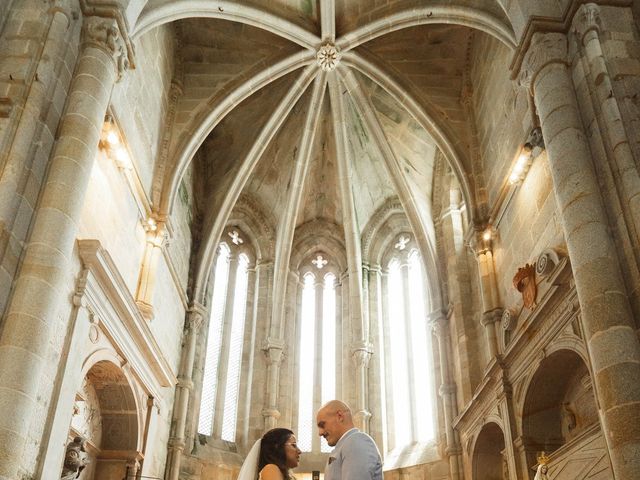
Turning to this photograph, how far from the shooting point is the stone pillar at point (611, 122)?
7.71 meters

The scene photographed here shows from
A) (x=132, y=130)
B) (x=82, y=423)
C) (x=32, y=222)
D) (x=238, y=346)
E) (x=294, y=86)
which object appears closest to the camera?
(x=32, y=222)

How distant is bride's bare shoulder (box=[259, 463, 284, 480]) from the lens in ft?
15.0

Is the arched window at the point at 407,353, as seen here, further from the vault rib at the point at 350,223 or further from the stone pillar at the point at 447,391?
the stone pillar at the point at 447,391

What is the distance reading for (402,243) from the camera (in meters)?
20.1

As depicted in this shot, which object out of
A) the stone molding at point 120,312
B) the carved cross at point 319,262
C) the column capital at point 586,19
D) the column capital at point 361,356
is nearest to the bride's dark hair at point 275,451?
the stone molding at point 120,312

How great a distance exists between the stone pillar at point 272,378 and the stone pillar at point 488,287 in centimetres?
628

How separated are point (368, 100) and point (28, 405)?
1241cm

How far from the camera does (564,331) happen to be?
9695mm

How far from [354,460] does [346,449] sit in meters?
0.12

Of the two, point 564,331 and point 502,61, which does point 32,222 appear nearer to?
point 564,331

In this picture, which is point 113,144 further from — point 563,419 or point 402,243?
point 402,243

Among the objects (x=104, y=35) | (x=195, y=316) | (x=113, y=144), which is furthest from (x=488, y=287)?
(x=104, y=35)

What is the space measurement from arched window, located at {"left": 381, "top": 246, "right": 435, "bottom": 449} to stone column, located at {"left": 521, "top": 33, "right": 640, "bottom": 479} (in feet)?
Answer: 31.6

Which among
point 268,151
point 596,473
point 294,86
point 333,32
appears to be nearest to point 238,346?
point 268,151
